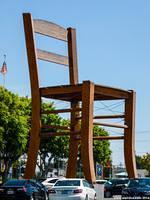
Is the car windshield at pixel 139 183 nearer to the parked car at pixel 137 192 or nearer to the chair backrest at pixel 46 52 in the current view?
the parked car at pixel 137 192

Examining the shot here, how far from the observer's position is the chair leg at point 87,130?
36.7m

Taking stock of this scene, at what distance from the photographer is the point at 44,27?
38.3 metres

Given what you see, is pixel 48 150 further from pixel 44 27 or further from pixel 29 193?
pixel 29 193

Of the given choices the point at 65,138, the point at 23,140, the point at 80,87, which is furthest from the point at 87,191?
the point at 65,138

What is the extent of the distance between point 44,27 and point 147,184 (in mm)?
11831

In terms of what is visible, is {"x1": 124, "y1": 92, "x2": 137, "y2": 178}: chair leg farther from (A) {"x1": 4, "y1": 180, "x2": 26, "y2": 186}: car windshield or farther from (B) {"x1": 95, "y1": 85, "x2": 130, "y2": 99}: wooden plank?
(A) {"x1": 4, "y1": 180, "x2": 26, "y2": 186}: car windshield

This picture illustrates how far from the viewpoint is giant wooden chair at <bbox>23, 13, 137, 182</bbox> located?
3706 centimetres

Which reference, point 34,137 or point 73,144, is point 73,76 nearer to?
point 73,144

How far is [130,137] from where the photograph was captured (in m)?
40.7

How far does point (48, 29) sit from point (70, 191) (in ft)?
47.5

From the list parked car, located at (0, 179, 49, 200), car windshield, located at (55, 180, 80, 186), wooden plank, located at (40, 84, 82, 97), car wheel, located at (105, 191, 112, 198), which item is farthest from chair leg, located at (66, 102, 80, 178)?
car windshield, located at (55, 180, 80, 186)

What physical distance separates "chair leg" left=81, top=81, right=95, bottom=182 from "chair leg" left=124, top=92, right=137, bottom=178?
427 centimetres

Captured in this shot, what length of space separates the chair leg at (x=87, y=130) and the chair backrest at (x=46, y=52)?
3.13 m

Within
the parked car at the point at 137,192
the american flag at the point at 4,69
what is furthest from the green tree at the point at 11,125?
the parked car at the point at 137,192
